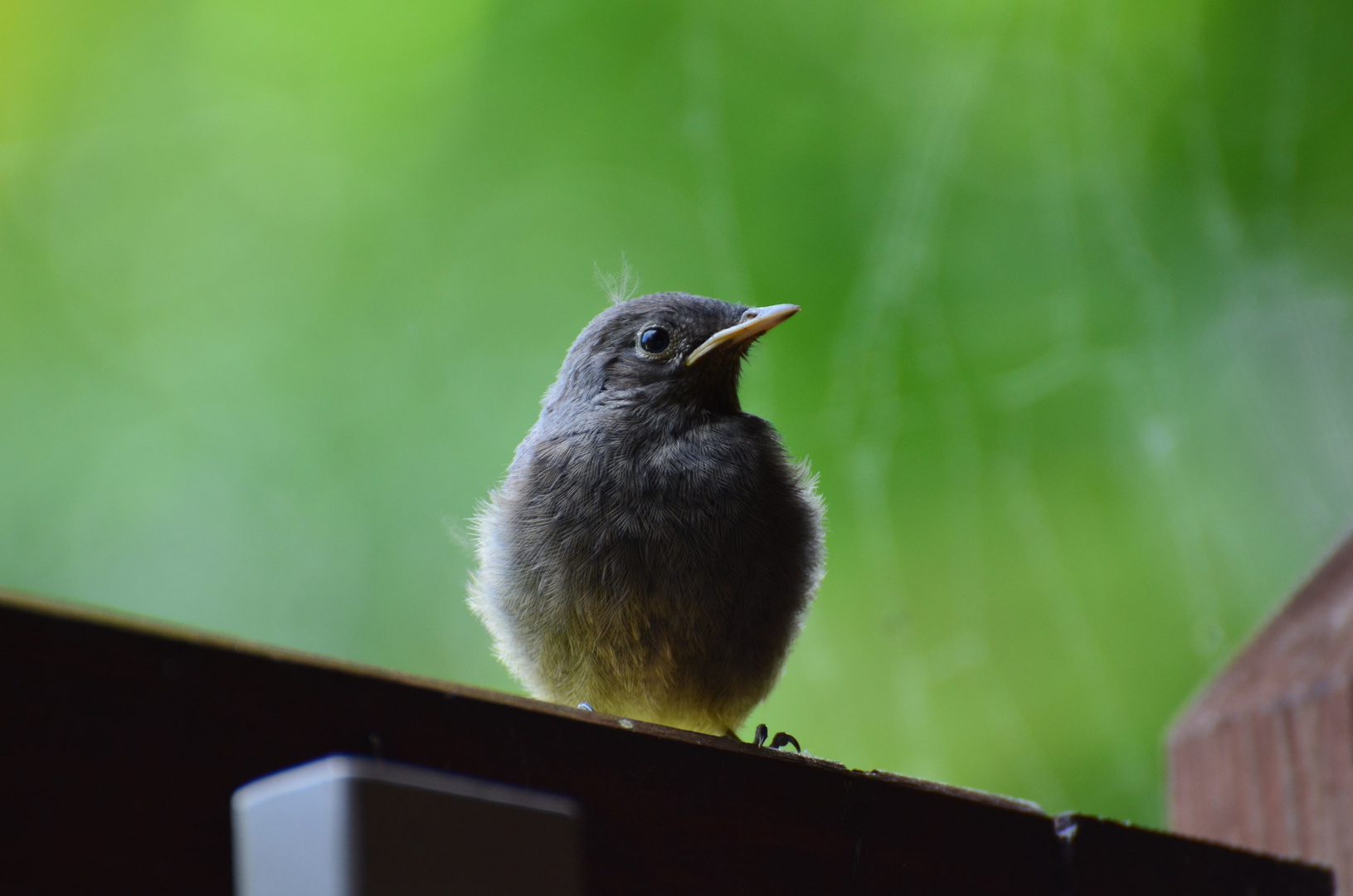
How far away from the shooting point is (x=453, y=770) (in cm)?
93

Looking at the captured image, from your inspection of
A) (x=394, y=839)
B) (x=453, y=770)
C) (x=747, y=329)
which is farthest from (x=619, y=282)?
(x=394, y=839)

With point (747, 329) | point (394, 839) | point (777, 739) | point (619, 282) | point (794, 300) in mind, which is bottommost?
point (394, 839)

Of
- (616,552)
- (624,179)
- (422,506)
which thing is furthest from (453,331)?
(616,552)

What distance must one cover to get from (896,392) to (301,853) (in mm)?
2537

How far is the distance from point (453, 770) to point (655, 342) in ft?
4.06

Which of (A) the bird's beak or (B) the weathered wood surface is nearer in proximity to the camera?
(B) the weathered wood surface

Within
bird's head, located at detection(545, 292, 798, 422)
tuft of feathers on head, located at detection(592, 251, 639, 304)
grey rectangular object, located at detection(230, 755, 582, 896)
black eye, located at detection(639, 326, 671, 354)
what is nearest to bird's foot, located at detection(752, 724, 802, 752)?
bird's head, located at detection(545, 292, 798, 422)

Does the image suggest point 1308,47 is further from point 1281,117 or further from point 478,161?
point 478,161

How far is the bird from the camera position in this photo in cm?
160

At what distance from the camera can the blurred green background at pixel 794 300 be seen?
2.20 meters

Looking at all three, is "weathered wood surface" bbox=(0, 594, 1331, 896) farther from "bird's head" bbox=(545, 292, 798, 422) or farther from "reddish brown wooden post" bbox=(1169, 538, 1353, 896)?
"bird's head" bbox=(545, 292, 798, 422)

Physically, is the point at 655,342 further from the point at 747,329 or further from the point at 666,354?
the point at 747,329

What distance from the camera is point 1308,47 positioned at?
3.16 m

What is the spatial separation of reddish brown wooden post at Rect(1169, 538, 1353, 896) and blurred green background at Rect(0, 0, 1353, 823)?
81 cm
